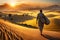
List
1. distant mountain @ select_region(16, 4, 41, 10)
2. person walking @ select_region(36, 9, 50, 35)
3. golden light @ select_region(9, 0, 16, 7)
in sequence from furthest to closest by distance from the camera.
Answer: golden light @ select_region(9, 0, 16, 7) < distant mountain @ select_region(16, 4, 41, 10) < person walking @ select_region(36, 9, 50, 35)

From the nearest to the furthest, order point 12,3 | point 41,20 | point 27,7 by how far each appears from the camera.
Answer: point 41,20, point 27,7, point 12,3

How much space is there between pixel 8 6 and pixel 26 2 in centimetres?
64

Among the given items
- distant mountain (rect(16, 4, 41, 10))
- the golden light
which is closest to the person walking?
distant mountain (rect(16, 4, 41, 10))

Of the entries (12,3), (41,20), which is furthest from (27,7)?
(41,20)

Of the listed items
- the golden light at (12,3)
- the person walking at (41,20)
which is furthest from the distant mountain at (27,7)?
the person walking at (41,20)

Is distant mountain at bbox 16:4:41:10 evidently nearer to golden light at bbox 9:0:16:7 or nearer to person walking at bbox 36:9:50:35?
golden light at bbox 9:0:16:7

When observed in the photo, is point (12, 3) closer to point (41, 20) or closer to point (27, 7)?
point (27, 7)

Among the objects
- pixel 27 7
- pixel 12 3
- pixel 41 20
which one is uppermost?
pixel 12 3

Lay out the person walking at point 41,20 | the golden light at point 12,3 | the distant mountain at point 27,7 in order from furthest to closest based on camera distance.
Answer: the golden light at point 12,3, the distant mountain at point 27,7, the person walking at point 41,20

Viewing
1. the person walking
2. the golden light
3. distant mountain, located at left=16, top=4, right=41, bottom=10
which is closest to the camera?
the person walking

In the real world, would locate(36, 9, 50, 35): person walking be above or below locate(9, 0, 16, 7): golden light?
below

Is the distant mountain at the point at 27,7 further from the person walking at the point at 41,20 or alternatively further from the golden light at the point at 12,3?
the person walking at the point at 41,20

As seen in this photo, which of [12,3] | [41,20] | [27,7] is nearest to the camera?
[41,20]

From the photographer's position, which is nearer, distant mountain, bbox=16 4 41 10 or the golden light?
distant mountain, bbox=16 4 41 10
